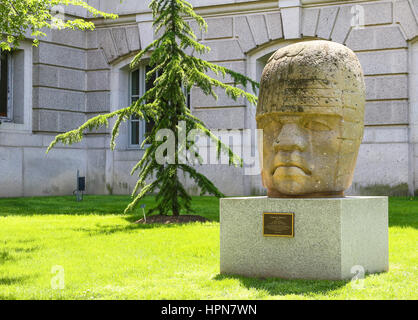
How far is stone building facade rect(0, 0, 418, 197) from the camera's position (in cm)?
1599

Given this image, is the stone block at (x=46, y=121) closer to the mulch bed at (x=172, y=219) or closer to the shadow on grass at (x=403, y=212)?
the mulch bed at (x=172, y=219)

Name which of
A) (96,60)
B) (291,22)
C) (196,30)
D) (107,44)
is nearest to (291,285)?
(291,22)

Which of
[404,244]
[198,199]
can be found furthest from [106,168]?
[404,244]

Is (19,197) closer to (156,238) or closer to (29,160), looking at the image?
(29,160)

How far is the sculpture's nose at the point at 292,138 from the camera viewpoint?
21.6 feet

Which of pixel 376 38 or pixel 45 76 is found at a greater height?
pixel 376 38

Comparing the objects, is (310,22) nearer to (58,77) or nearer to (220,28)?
(220,28)

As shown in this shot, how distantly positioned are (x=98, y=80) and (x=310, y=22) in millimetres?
7284

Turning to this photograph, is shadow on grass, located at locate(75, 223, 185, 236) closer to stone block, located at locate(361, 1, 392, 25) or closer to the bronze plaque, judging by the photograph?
the bronze plaque

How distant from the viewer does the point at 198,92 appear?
18.6m

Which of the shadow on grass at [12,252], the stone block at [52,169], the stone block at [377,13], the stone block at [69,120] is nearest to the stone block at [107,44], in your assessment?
the stone block at [69,120]

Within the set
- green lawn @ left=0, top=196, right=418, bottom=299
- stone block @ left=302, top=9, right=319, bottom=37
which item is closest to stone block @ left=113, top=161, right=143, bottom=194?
stone block @ left=302, top=9, right=319, bottom=37

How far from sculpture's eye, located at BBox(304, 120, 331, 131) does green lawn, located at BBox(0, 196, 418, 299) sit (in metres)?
1.65

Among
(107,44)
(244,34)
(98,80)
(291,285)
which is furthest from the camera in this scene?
(98,80)
